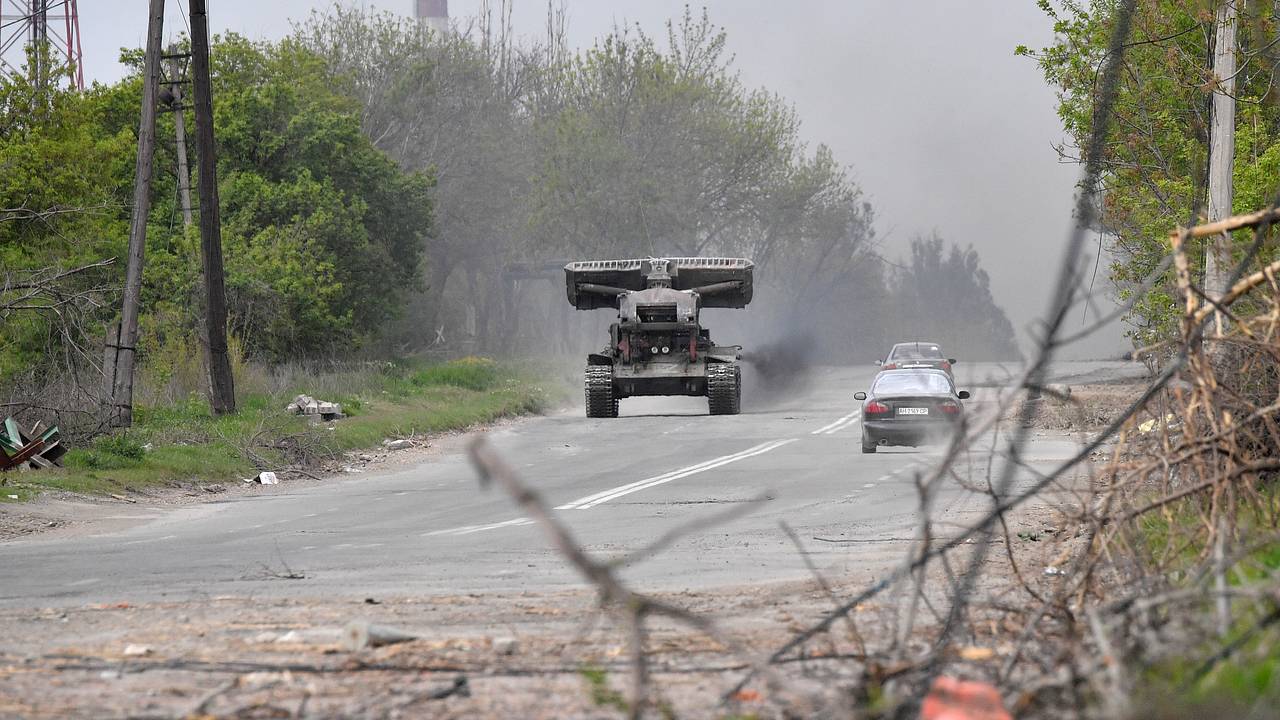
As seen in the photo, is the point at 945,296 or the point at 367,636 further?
the point at 945,296

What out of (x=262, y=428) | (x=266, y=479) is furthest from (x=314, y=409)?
(x=266, y=479)

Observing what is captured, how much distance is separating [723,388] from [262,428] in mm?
11812

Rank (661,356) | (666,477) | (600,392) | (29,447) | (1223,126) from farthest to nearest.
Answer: (661,356) → (600,392) → (1223,126) → (666,477) → (29,447)

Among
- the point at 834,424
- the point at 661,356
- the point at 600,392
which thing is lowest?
the point at 834,424

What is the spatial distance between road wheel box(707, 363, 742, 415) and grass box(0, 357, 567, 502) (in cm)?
533

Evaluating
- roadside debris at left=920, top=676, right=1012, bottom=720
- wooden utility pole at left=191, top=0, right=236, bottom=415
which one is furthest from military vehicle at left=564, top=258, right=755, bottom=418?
roadside debris at left=920, top=676, right=1012, bottom=720

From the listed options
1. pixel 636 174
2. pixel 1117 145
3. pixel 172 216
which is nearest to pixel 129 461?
pixel 1117 145

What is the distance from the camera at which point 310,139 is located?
43.6 metres

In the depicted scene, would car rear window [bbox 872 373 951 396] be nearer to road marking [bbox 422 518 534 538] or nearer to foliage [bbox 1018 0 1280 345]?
foliage [bbox 1018 0 1280 345]

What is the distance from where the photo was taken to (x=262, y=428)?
22547 mm

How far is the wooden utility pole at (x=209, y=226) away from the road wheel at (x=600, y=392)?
9.18 m

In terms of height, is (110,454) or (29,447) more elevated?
(29,447)

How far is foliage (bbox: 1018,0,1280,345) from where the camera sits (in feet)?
68.6

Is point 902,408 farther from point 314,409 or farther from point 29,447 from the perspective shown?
point 314,409
